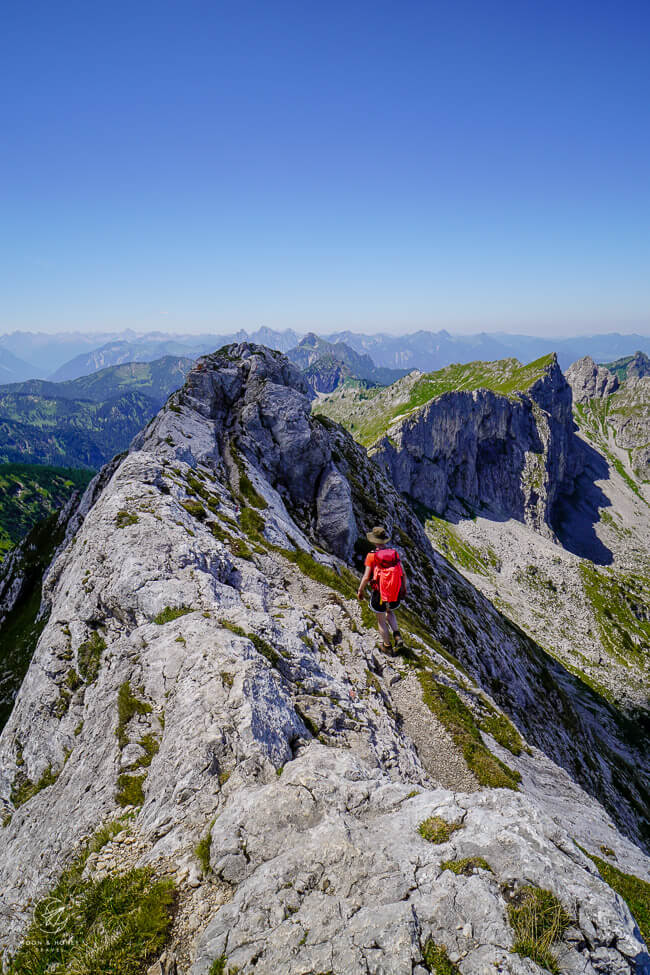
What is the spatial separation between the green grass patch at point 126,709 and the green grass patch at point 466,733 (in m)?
14.6

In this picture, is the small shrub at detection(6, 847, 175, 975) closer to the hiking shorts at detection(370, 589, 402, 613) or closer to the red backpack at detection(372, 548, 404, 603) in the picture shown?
the red backpack at detection(372, 548, 404, 603)

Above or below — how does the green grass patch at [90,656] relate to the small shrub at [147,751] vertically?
below

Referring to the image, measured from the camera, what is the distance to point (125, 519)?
26.7 metres

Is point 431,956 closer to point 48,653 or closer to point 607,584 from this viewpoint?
point 48,653

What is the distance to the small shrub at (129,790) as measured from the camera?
1244cm

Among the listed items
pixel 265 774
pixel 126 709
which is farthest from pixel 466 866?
pixel 126 709

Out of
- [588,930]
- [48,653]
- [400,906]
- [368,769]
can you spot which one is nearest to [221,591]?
[48,653]

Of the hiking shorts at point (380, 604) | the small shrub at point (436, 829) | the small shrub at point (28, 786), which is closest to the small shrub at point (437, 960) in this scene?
the small shrub at point (436, 829)

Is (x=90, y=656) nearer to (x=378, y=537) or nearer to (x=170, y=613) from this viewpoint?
(x=170, y=613)

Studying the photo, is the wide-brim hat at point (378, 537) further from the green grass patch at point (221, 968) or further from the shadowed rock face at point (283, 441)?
the shadowed rock face at point (283, 441)

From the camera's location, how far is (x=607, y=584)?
159m

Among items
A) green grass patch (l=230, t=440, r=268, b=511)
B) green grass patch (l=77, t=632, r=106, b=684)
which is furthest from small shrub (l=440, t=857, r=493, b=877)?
green grass patch (l=230, t=440, r=268, b=511)

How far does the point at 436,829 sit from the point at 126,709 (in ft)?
37.2

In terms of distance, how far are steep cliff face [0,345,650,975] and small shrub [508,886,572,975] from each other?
14 cm
